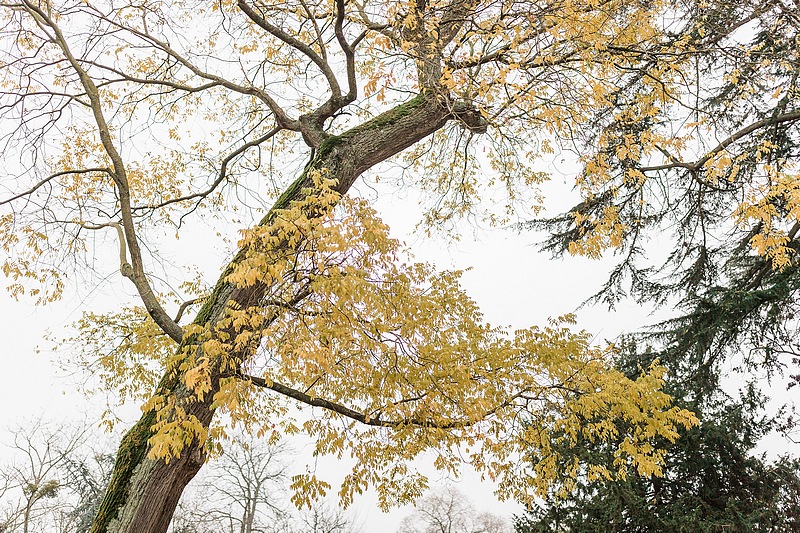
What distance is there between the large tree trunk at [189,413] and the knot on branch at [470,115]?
293mm

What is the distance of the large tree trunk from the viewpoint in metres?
3.55

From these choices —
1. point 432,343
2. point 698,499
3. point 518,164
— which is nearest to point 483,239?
point 518,164

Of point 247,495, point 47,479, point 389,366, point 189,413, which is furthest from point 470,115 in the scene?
point 47,479

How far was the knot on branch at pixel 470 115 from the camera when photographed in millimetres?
4957

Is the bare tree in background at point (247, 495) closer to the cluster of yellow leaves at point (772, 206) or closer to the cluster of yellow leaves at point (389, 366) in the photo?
the cluster of yellow leaves at point (389, 366)

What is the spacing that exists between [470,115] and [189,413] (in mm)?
3496

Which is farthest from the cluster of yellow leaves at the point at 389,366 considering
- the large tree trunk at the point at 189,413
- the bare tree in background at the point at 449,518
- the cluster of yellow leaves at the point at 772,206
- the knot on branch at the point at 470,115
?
the bare tree in background at the point at 449,518

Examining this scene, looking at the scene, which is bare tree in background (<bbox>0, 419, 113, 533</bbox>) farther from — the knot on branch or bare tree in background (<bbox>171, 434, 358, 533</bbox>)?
the knot on branch

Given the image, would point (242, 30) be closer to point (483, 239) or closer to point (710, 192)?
point (483, 239)

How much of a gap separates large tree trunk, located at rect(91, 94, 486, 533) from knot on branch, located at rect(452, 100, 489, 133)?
0.96 feet

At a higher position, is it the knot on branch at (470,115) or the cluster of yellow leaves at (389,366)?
the knot on branch at (470,115)

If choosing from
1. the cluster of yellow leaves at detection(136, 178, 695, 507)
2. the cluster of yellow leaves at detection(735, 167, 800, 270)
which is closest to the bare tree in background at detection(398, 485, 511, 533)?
the cluster of yellow leaves at detection(136, 178, 695, 507)

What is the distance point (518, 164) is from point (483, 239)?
1.24 m

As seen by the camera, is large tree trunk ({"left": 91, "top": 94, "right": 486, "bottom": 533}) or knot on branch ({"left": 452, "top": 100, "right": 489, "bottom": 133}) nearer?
large tree trunk ({"left": 91, "top": 94, "right": 486, "bottom": 533})
